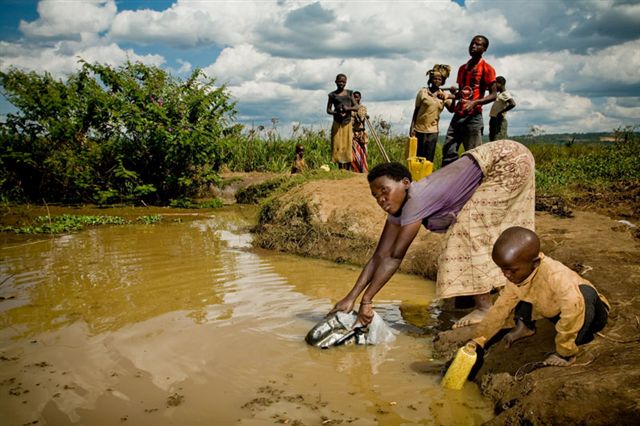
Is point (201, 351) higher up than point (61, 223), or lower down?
lower down

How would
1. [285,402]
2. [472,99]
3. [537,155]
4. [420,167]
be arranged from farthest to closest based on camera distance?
[537,155] < [472,99] < [420,167] < [285,402]

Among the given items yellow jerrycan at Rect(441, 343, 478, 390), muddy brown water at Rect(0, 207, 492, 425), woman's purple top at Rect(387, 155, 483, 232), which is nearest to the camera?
muddy brown water at Rect(0, 207, 492, 425)

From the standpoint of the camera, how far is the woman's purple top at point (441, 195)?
3.21 m

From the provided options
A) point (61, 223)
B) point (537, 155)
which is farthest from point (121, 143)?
point (537, 155)

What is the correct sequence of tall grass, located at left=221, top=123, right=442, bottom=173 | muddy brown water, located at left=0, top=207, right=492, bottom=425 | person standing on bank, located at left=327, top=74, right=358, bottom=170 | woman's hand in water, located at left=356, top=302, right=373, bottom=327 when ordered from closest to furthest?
muddy brown water, located at left=0, top=207, right=492, bottom=425 → woman's hand in water, located at left=356, top=302, right=373, bottom=327 → person standing on bank, located at left=327, top=74, right=358, bottom=170 → tall grass, located at left=221, top=123, right=442, bottom=173

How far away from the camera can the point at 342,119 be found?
30.7ft

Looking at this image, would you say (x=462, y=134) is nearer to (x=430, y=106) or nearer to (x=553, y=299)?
(x=430, y=106)

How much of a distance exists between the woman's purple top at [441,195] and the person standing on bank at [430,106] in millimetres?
4246

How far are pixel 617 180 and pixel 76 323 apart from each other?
8.99m

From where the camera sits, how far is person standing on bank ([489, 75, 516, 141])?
24.0 feet

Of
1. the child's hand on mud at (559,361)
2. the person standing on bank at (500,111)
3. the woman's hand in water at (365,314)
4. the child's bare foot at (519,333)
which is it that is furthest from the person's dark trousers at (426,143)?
the child's hand on mud at (559,361)

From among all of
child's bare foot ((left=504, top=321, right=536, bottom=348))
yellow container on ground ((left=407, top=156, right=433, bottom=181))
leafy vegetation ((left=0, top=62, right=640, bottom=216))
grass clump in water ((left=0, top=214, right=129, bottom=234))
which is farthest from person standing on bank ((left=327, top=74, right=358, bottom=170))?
child's bare foot ((left=504, top=321, right=536, bottom=348))

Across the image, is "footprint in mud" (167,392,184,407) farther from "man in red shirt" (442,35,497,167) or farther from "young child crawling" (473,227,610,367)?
"man in red shirt" (442,35,497,167)

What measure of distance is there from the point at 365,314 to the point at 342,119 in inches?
254
